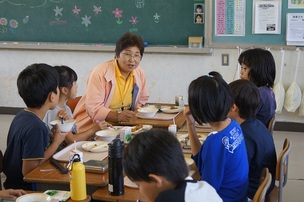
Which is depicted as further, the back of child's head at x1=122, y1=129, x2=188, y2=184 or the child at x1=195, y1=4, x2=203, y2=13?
the child at x1=195, y1=4, x2=203, y2=13

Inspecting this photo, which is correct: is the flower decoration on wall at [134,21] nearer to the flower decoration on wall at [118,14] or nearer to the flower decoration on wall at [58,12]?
the flower decoration on wall at [118,14]

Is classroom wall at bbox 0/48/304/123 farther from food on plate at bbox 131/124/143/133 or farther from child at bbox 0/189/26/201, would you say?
child at bbox 0/189/26/201

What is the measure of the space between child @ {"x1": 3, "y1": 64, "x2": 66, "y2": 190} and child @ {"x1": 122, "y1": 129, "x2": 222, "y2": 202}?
983 mm

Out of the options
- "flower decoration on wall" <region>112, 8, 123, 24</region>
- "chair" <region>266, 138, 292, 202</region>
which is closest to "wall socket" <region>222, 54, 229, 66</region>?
"flower decoration on wall" <region>112, 8, 123, 24</region>

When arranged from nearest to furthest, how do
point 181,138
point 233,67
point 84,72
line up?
point 181,138
point 233,67
point 84,72

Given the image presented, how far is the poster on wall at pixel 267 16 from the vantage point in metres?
5.03

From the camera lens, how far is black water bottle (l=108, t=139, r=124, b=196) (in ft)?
6.63

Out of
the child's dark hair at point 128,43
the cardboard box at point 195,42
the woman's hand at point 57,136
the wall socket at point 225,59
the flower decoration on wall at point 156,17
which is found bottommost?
the woman's hand at point 57,136

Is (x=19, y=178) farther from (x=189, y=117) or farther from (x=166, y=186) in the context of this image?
(x=166, y=186)

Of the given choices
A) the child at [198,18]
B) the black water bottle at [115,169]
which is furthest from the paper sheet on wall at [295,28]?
the black water bottle at [115,169]

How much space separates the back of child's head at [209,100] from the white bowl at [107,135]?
85cm

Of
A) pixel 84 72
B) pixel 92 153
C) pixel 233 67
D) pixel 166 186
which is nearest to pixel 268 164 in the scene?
pixel 92 153

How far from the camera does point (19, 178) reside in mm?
2574

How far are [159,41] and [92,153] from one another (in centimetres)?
305
